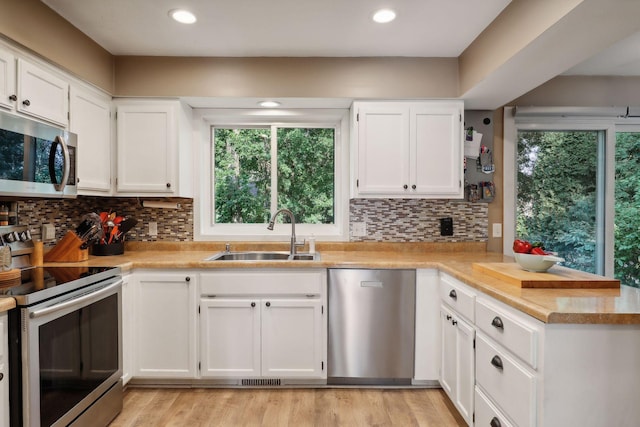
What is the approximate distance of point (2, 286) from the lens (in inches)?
61.2

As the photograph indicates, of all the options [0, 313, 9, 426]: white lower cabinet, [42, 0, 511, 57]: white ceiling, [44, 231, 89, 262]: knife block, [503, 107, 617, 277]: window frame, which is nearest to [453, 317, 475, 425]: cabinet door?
[503, 107, 617, 277]: window frame

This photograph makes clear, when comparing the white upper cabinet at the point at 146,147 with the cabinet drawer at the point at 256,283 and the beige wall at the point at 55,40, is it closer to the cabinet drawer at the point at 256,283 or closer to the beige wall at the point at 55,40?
the beige wall at the point at 55,40

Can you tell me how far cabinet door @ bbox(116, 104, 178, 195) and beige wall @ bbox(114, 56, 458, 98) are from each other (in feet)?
0.49

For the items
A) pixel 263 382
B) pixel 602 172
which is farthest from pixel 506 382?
pixel 602 172

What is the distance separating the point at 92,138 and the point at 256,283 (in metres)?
1.46

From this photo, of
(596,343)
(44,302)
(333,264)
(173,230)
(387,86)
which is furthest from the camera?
(173,230)

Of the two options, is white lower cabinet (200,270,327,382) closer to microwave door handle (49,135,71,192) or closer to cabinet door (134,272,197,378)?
cabinet door (134,272,197,378)

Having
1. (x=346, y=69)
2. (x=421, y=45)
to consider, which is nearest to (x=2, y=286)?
(x=346, y=69)

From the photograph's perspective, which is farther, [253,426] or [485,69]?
[485,69]

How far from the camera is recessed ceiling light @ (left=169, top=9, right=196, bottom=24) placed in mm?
1996

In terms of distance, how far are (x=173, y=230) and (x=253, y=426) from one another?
1620 millimetres

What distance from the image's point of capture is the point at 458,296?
1.96 meters

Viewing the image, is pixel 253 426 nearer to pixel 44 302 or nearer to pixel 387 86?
pixel 44 302

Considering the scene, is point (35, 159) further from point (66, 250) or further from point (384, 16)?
point (384, 16)
